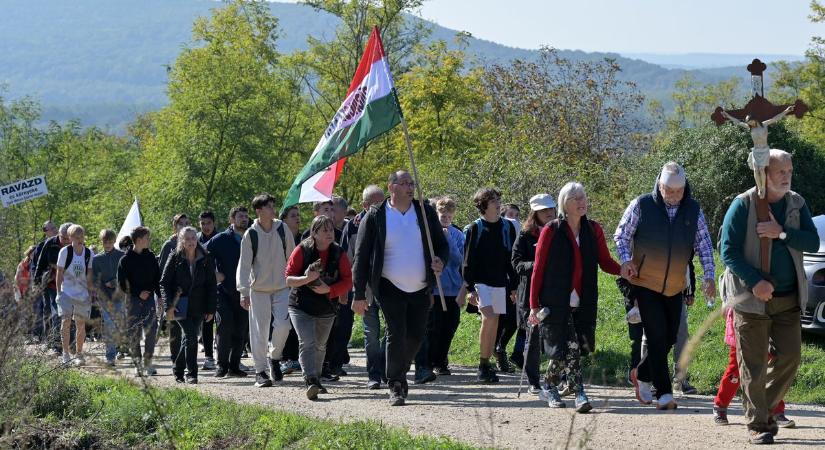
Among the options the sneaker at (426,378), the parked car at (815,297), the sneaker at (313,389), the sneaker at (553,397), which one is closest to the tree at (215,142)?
the sneaker at (426,378)

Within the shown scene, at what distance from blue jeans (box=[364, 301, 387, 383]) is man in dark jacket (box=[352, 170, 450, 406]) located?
96 centimetres

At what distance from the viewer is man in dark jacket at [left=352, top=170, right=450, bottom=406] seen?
10.9 metres

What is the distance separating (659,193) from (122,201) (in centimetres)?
4097

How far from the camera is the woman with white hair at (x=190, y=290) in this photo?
1353 cm

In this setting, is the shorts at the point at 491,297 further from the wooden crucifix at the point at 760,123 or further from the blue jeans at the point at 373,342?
the wooden crucifix at the point at 760,123

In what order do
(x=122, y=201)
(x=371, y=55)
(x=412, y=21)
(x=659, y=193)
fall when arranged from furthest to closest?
(x=412, y=21)
(x=122, y=201)
(x=371, y=55)
(x=659, y=193)

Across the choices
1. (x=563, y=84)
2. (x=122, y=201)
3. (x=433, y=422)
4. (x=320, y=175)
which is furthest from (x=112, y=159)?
(x=433, y=422)

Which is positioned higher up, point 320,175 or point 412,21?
point 412,21

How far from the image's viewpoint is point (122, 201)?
159 ft

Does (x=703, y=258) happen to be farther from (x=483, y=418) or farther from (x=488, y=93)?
(x=488, y=93)

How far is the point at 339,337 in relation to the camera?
13.8 meters

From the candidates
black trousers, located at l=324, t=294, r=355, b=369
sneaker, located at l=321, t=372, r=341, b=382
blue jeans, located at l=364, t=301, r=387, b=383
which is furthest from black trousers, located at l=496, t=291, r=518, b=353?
sneaker, located at l=321, t=372, r=341, b=382

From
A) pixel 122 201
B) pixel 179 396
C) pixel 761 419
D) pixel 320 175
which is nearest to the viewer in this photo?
pixel 761 419

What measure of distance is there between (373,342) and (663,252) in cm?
350
